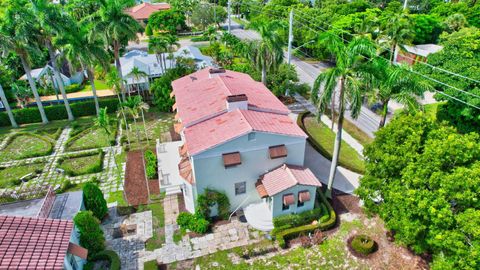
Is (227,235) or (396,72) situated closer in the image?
(227,235)

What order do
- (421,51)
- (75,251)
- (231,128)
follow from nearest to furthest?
1. (75,251)
2. (231,128)
3. (421,51)

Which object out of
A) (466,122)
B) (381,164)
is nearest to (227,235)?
(381,164)

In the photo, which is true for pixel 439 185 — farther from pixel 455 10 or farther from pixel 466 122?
pixel 455 10

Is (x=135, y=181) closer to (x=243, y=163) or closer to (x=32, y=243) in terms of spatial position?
(x=243, y=163)

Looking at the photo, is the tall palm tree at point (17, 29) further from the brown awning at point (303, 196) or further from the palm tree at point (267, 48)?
the brown awning at point (303, 196)

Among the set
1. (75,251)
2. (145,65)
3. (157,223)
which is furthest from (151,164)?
(145,65)

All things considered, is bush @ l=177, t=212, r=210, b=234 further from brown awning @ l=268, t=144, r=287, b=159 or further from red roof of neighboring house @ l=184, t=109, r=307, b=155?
brown awning @ l=268, t=144, r=287, b=159
